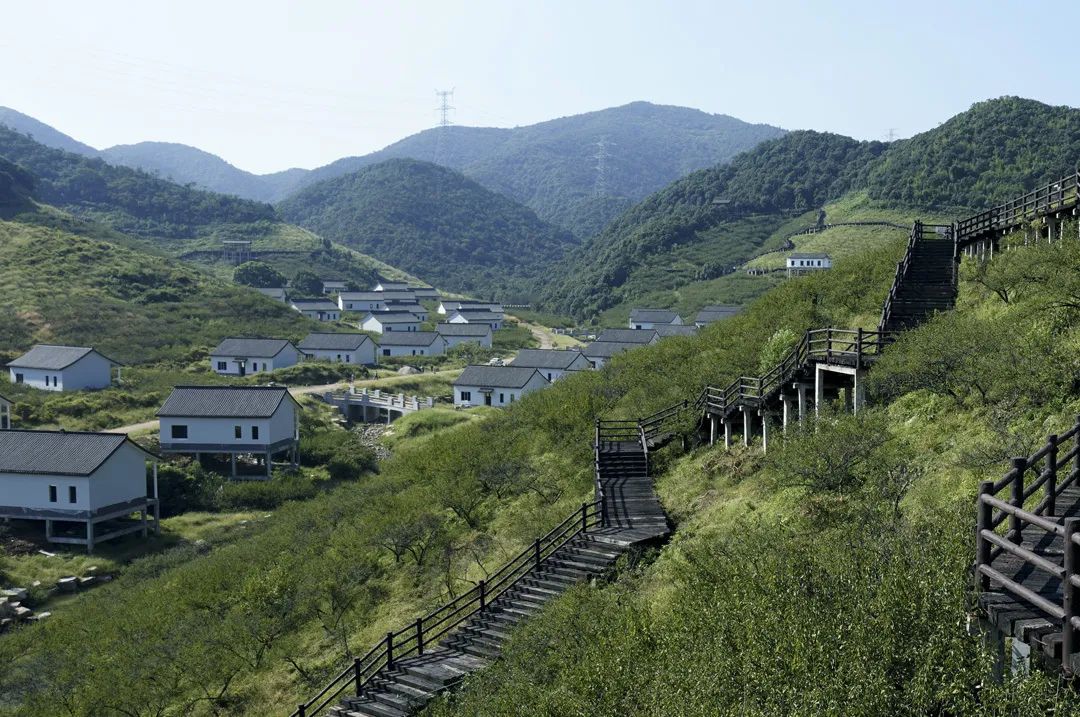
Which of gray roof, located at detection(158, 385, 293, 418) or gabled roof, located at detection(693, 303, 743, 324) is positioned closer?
gray roof, located at detection(158, 385, 293, 418)

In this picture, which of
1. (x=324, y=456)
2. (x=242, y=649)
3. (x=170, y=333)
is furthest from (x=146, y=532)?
(x=170, y=333)

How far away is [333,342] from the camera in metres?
102

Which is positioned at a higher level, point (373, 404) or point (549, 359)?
point (549, 359)

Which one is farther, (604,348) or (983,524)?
(604,348)

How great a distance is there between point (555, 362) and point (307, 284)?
9951 centimetres

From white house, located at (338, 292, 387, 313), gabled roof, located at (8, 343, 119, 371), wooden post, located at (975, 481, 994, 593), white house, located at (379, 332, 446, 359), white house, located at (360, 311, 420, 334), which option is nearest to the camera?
wooden post, located at (975, 481, 994, 593)

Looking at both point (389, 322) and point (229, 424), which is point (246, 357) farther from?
point (389, 322)

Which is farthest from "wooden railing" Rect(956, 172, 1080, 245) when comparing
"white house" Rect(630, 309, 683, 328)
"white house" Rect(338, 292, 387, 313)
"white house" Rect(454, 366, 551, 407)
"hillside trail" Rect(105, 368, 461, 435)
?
"white house" Rect(338, 292, 387, 313)

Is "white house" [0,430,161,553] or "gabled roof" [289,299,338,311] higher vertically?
"gabled roof" [289,299,338,311]

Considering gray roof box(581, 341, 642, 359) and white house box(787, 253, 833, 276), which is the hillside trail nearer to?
gray roof box(581, 341, 642, 359)

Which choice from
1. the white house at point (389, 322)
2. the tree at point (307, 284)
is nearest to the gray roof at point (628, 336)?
the white house at point (389, 322)

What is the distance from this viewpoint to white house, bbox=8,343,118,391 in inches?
2945

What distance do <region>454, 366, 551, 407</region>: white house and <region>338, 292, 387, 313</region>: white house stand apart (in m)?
79.0

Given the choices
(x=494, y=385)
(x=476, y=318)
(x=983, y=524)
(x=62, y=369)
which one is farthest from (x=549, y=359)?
(x=983, y=524)
